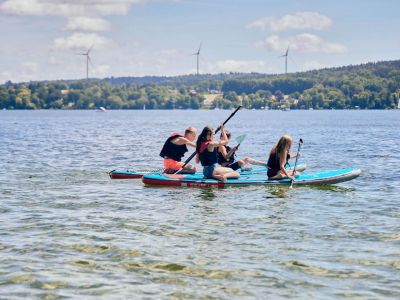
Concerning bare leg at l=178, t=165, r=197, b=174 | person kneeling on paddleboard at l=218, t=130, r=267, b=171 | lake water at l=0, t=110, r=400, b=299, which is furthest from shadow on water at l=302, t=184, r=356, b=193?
bare leg at l=178, t=165, r=197, b=174

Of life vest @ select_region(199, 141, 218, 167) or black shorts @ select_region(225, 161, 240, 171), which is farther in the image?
black shorts @ select_region(225, 161, 240, 171)

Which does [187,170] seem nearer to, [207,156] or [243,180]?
[207,156]

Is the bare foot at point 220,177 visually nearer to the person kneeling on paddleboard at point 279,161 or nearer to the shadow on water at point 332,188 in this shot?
the person kneeling on paddleboard at point 279,161

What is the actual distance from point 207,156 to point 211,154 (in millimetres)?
137

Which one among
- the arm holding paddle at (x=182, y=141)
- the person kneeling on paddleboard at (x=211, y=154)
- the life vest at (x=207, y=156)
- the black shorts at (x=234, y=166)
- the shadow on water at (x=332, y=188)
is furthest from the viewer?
the black shorts at (x=234, y=166)

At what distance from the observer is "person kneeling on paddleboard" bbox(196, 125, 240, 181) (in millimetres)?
19578

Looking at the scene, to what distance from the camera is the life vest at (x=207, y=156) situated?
1977 centimetres

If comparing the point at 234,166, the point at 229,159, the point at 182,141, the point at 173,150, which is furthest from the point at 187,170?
the point at 234,166

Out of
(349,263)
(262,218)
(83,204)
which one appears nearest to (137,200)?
(83,204)

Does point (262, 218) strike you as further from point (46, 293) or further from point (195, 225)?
point (46, 293)

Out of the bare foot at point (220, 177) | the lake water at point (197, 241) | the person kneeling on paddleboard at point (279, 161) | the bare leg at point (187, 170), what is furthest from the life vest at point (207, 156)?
the person kneeling on paddleboard at point (279, 161)

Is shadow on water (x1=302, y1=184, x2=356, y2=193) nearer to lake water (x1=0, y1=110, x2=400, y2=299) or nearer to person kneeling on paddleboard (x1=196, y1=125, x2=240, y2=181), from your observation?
lake water (x1=0, y1=110, x2=400, y2=299)

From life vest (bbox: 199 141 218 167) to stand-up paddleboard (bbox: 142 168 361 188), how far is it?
1.82ft

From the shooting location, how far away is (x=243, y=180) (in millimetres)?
19953
